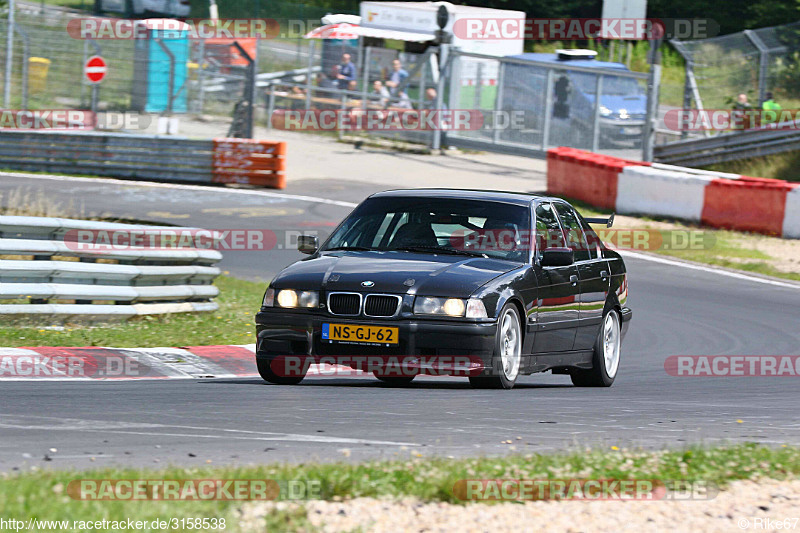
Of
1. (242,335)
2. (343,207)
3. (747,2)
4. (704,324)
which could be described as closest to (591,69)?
(343,207)

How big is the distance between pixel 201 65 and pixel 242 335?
852 inches

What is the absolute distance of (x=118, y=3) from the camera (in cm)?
4147

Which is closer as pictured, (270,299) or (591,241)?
(270,299)

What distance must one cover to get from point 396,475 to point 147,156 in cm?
2008

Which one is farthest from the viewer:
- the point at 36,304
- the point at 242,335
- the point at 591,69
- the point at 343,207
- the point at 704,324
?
the point at 591,69

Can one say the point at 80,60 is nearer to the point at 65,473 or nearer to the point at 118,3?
the point at 118,3

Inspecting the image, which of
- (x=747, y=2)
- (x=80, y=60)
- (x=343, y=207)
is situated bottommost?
(x=343, y=207)

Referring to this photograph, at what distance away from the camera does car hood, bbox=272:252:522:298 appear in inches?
304

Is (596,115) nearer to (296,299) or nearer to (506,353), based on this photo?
(506,353)

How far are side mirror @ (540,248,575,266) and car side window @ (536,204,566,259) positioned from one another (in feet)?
0.31

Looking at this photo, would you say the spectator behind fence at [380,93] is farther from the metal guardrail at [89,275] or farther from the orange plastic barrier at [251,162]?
the metal guardrail at [89,275]

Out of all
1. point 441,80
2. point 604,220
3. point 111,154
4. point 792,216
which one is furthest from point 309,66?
point 604,220

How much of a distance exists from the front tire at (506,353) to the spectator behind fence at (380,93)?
22.0m

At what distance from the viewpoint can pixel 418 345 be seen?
7.65 meters
